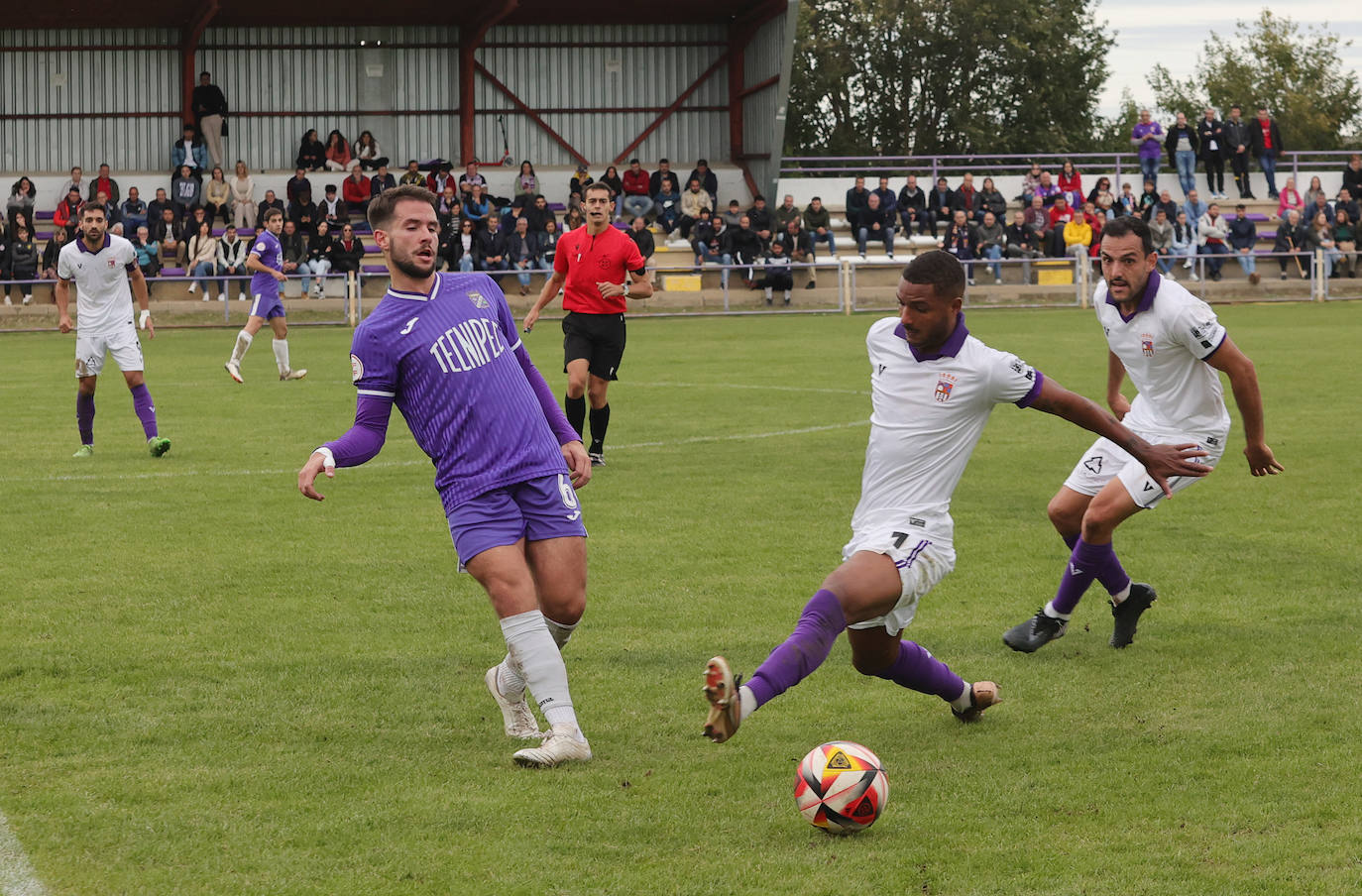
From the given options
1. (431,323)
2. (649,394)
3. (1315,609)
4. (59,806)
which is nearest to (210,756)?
(59,806)

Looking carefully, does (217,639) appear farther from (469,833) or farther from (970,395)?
(970,395)

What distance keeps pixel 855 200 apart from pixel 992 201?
3.03 m

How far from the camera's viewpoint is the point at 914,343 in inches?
212

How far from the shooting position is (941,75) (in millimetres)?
60031

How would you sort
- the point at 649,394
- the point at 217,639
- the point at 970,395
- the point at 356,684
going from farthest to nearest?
the point at 649,394
the point at 217,639
the point at 356,684
the point at 970,395

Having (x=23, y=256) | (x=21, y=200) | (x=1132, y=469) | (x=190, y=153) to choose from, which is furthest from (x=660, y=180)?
(x=1132, y=469)

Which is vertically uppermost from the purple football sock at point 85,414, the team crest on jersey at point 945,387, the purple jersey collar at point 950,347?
the purple jersey collar at point 950,347

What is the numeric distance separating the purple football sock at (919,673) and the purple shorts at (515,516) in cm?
121

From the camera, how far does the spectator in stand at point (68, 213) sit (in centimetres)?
3139

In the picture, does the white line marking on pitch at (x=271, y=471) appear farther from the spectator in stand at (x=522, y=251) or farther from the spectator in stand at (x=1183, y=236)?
the spectator in stand at (x=1183, y=236)

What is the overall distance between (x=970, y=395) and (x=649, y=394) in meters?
12.4

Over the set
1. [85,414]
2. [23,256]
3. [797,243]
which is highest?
[797,243]

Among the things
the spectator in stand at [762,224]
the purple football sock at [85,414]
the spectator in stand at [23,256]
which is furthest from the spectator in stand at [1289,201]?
the purple football sock at [85,414]

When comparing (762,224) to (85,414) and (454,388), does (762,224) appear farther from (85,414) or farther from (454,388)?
(454,388)
